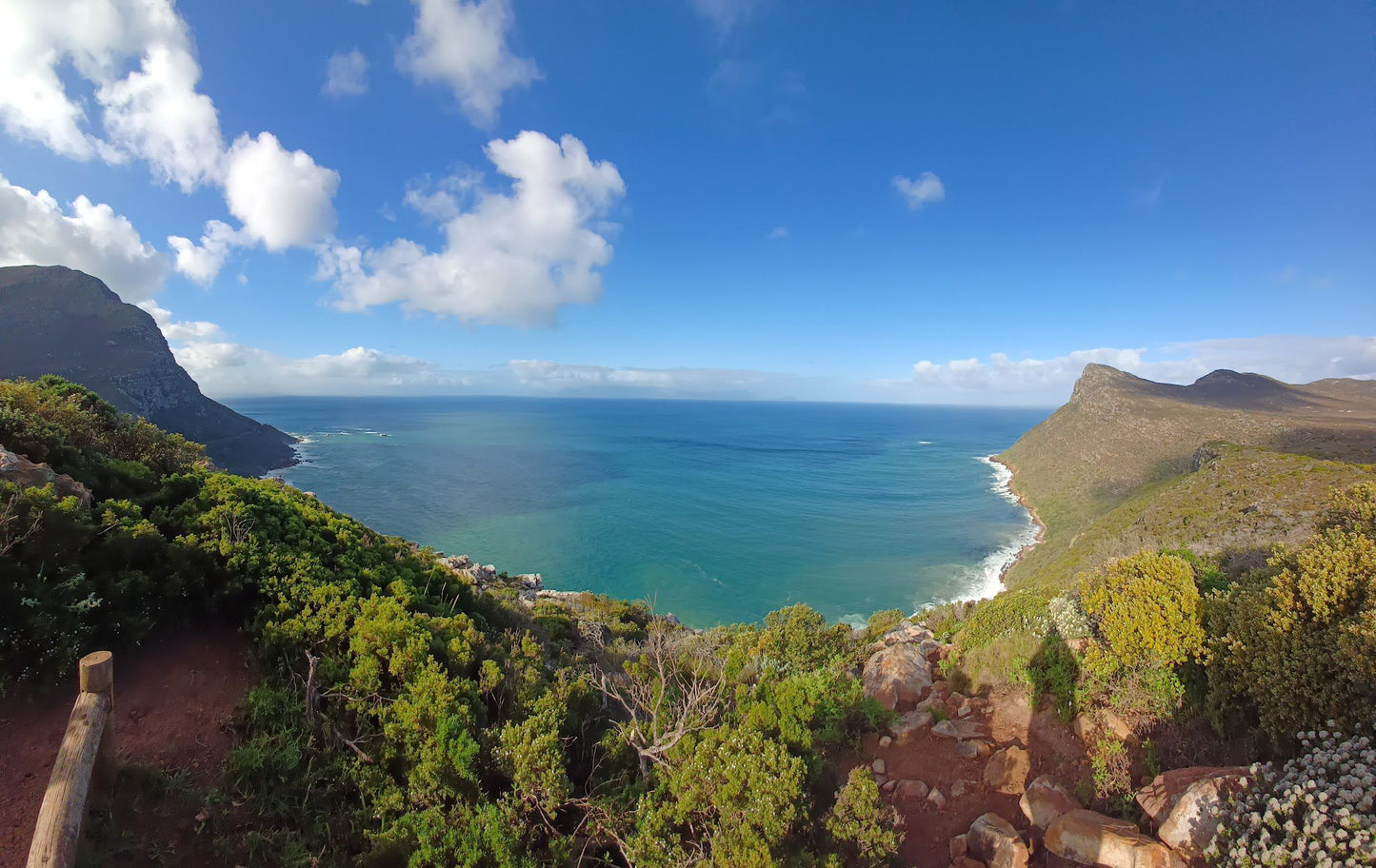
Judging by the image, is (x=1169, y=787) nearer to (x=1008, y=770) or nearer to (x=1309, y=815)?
(x=1309, y=815)

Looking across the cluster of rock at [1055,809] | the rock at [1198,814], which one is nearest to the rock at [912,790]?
the cluster of rock at [1055,809]

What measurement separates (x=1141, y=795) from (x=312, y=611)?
1147 cm

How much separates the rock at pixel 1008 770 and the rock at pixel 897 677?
2084 mm

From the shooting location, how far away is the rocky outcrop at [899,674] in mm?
9531

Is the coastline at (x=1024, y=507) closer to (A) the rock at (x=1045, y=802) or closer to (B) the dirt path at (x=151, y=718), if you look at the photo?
(A) the rock at (x=1045, y=802)

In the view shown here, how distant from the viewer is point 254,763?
5547mm

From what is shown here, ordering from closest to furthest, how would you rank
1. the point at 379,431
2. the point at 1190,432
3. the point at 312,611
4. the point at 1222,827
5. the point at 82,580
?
the point at 1222,827 < the point at 82,580 < the point at 312,611 < the point at 1190,432 < the point at 379,431

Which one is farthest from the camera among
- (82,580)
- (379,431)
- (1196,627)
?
(379,431)

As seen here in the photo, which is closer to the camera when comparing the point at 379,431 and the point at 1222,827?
the point at 1222,827

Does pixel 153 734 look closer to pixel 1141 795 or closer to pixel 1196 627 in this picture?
pixel 1141 795

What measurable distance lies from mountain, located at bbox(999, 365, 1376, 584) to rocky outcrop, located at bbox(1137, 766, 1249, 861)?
21849 mm

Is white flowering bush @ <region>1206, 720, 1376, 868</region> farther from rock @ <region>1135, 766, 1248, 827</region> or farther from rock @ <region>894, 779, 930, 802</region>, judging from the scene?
rock @ <region>894, 779, 930, 802</region>

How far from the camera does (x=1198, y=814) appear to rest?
4.82m

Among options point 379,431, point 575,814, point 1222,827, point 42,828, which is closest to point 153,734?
point 42,828
